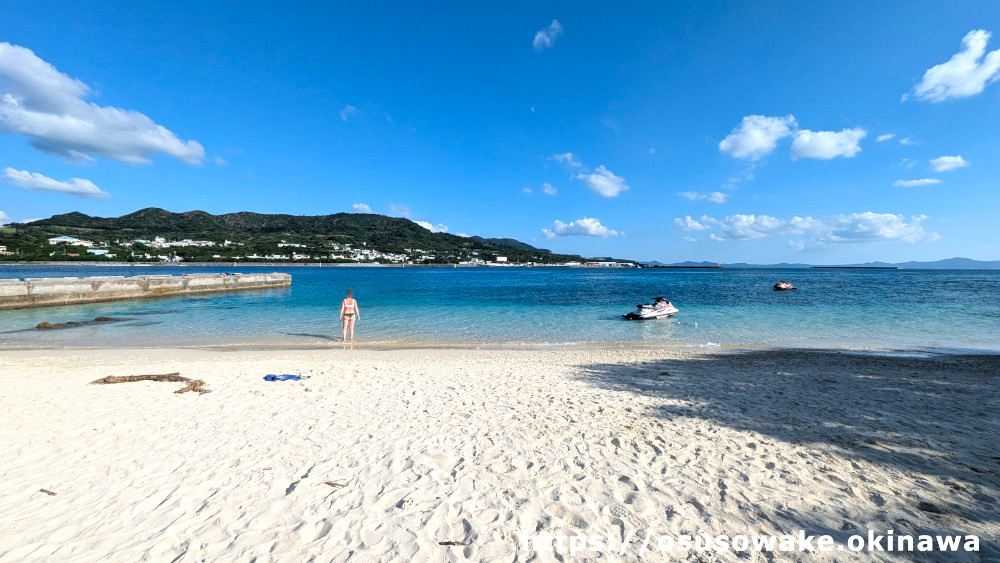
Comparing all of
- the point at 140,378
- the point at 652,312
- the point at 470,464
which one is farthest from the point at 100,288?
the point at 652,312

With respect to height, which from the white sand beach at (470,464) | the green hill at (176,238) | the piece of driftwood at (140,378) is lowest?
the piece of driftwood at (140,378)

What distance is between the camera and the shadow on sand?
422 cm

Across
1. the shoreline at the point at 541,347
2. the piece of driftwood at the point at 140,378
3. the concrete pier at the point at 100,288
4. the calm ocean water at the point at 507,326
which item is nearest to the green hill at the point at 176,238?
the concrete pier at the point at 100,288

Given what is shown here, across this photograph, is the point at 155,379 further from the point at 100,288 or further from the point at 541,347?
the point at 100,288

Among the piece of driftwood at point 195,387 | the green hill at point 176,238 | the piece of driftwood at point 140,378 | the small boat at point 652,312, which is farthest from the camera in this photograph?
the green hill at point 176,238

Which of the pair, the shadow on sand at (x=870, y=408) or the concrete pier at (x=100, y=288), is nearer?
the shadow on sand at (x=870, y=408)

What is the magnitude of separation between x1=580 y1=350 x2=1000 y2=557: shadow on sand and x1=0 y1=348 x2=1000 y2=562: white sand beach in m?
0.04

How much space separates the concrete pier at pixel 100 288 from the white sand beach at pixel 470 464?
26898 mm

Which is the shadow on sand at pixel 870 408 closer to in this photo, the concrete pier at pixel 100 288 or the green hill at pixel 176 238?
the concrete pier at pixel 100 288

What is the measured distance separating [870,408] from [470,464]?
7327mm

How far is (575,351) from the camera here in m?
14.2

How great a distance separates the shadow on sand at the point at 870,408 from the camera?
422cm

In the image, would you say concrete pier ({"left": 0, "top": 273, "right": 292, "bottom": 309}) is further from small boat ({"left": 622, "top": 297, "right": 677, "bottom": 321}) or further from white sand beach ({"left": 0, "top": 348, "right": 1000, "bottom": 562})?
small boat ({"left": 622, "top": 297, "right": 677, "bottom": 321})

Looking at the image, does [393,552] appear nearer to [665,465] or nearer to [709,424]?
[665,465]
